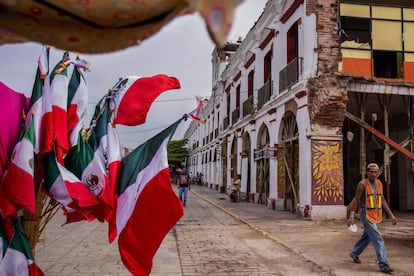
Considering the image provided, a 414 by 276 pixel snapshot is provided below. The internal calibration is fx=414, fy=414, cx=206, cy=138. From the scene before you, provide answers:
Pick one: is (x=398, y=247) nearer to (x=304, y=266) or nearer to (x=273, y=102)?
(x=304, y=266)

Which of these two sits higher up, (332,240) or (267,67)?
(267,67)

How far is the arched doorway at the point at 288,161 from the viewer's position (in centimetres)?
1487

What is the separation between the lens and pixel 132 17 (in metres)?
1.67

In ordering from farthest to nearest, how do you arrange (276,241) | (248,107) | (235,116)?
(235,116), (248,107), (276,241)

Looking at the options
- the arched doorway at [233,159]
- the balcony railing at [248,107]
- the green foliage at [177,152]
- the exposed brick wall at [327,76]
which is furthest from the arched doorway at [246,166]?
the green foliage at [177,152]

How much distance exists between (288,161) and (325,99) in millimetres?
3816

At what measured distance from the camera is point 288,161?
15539 millimetres

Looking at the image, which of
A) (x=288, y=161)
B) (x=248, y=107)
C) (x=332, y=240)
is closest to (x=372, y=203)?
(x=332, y=240)

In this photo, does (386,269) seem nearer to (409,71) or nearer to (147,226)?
(147,226)

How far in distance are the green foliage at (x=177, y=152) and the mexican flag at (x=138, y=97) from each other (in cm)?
5412

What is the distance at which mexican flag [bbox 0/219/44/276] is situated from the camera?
353 centimetres

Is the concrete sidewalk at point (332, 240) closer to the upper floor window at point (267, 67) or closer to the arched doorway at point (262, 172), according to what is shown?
the arched doorway at point (262, 172)

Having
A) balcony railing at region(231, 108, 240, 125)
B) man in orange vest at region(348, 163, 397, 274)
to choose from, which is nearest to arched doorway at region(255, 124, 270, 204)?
balcony railing at region(231, 108, 240, 125)

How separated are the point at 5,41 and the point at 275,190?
14.9 metres
